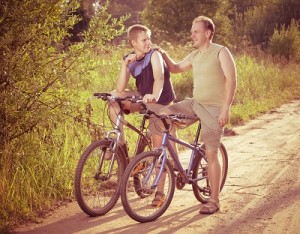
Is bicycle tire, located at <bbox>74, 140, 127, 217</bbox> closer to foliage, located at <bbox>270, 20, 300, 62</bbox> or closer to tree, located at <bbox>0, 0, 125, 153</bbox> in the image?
tree, located at <bbox>0, 0, 125, 153</bbox>

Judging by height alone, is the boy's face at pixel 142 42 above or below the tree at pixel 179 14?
below

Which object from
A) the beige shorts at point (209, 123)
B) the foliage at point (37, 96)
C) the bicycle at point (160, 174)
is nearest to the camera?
the bicycle at point (160, 174)

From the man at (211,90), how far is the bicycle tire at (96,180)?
29.3 inches

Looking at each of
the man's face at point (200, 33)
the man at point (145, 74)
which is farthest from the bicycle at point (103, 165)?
the man's face at point (200, 33)

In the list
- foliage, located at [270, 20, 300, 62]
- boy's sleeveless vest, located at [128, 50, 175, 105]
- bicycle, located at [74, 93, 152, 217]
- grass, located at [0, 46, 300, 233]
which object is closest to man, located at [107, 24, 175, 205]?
boy's sleeveless vest, located at [128, 50, 175, 105]

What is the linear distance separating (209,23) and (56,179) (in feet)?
8.37

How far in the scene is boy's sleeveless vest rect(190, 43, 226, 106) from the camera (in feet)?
18.2

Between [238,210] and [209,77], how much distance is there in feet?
4.69

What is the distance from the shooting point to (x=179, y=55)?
17.7m

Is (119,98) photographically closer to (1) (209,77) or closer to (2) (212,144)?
(1) (209,77)

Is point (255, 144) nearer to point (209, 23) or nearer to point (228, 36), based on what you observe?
point (209, 23)

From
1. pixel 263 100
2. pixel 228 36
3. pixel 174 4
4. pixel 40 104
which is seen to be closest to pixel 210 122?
pixel 40 104

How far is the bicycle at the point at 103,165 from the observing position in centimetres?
535

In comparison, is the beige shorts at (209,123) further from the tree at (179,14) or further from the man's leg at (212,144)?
the tree at (179,14)
